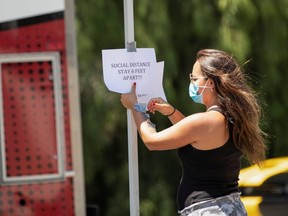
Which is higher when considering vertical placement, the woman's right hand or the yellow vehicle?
the woman's right hand

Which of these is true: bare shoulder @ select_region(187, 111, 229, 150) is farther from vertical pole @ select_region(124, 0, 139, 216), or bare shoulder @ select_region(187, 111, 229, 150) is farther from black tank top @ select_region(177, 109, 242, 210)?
vertical pole @ select_region(124, 0, 139, 216)

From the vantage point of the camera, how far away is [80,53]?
6.80 meters

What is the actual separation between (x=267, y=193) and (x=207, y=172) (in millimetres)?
2240

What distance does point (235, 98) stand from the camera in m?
3.12

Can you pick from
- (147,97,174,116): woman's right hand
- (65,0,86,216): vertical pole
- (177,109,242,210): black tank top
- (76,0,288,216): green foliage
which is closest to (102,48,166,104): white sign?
(147,97,174,116): woman's right hand

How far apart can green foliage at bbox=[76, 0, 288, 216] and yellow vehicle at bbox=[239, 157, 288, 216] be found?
186 centimetres

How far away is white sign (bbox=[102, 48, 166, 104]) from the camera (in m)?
3.39

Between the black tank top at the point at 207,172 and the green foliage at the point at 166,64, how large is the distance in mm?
3723

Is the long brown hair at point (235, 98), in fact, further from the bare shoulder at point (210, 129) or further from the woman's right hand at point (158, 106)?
the woman's right hand at point (158, 106)

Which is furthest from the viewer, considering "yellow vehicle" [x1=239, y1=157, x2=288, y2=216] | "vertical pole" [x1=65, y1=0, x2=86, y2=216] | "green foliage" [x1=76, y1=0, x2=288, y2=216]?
"green foliage" [x1=76, y1=0, x2=288, y2=216]

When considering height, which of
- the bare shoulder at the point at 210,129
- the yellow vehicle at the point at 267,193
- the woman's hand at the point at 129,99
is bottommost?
the yellow vehicle at the point at 267,193

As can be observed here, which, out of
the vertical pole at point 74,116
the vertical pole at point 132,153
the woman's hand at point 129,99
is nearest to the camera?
the woman's hand at point 129,99

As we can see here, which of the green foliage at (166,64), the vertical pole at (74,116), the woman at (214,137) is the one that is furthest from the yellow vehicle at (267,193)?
the woman at (214,137)

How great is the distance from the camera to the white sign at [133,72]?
339 cm
